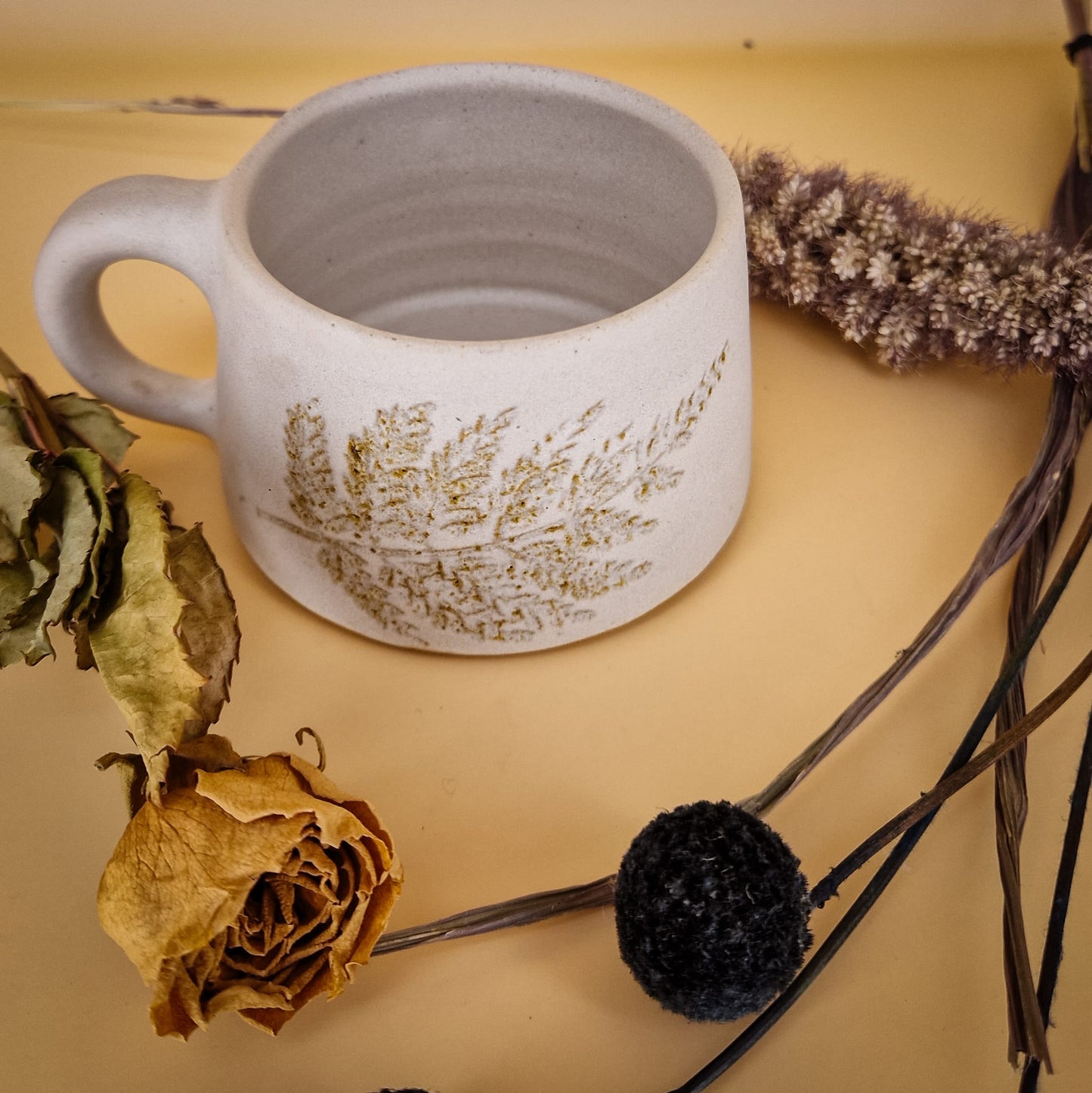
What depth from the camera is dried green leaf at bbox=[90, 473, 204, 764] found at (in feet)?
1.67

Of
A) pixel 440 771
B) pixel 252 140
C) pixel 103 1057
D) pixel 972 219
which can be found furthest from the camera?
pixel 252 140

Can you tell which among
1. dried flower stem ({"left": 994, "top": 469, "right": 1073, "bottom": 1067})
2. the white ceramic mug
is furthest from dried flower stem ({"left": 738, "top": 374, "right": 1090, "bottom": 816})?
the white ceramic mug

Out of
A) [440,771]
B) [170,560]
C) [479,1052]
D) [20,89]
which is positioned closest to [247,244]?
[170,560]

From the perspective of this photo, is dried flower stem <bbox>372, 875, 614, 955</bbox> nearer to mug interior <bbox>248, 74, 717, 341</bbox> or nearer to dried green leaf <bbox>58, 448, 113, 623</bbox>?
dried green leaf <bbox>58, 448, 113, 623</bbox>

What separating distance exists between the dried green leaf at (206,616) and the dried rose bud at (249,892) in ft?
0.19

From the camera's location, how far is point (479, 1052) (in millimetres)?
534

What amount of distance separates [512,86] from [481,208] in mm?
100

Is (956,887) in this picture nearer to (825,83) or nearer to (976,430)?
(976,430)

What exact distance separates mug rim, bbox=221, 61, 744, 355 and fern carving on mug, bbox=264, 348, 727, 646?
0.13 feet

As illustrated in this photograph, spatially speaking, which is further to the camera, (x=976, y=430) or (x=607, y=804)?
(x=976, y=430)

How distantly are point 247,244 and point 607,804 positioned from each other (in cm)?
31

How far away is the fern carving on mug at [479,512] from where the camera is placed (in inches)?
23.0

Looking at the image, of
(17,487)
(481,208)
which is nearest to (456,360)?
(17,487)

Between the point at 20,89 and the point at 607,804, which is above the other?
the point at 20,89
